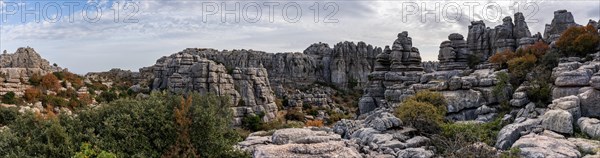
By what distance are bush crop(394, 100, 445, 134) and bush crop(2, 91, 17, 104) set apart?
26161mm

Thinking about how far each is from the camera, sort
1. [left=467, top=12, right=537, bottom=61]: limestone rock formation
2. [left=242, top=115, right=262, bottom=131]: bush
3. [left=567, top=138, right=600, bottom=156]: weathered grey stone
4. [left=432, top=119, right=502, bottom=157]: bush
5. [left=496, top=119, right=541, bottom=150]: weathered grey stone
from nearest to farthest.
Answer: [left=567, top=138, right=600, bottom=156]: weathered grey stone → [left=432, top=119, right=502, bottom=157]: bush → [left=496, top=119, right=541, bottom=150]: weathered grey stone → [left=467, top=12, right=537, bottom=61]: limestone rock formation → [left=242, top=115, right=262, bottom=131]: bush

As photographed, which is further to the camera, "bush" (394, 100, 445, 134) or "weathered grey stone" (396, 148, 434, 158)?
"bush" (394, 100, 445, 134)

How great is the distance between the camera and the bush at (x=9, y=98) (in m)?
27.9

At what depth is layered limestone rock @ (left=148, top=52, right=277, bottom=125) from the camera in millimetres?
39250

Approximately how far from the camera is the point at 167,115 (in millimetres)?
10648

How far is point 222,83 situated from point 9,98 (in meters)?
16.9

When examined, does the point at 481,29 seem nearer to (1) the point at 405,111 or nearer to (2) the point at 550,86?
(2) the point at 550,86

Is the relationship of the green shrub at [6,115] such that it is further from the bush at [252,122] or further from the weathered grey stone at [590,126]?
the weathered grey stone at [590,126]

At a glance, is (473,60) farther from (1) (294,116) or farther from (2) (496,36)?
(1) (294,116)

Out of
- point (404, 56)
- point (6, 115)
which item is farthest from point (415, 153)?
point (404, 56)

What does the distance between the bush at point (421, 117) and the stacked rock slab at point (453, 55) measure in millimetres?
18796

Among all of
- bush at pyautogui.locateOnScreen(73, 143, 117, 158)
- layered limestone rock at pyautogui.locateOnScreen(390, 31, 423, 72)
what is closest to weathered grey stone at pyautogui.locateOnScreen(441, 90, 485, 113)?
layered limestone rock at pyautogui.locateOnScreen(390, 31, 423, 72)

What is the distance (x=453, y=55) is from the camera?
32.7m

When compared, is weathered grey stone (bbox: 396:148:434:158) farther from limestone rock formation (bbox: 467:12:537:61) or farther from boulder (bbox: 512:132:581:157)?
limestone rock formation (bbox: 467:12:537:61)
